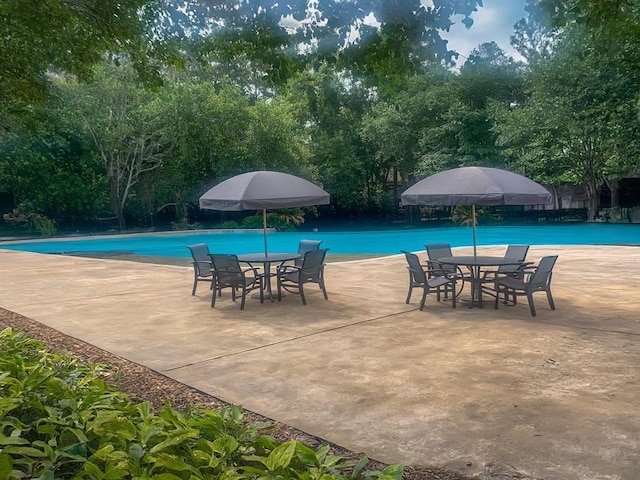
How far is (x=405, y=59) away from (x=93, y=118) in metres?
22.9

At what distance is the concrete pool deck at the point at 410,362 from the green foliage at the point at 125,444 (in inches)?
23.9

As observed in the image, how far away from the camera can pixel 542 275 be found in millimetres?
6723

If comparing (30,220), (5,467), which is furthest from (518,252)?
(30,220)

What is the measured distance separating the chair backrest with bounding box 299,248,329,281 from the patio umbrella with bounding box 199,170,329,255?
69cm

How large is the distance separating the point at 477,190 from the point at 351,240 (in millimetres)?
16586

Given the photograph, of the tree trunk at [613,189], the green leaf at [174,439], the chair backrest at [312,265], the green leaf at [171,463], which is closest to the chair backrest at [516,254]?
the chair backrest at [312,265]

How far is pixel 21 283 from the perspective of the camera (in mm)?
10164

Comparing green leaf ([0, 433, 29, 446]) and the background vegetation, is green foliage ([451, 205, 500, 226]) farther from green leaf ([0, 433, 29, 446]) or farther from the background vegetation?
green leaf ([0, 433, 29, 446])

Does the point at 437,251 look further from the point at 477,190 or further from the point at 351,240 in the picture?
the point at 351,240

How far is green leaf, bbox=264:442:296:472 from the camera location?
2504 millimetres

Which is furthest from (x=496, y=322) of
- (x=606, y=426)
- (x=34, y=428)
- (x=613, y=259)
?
(x=613, y=259)

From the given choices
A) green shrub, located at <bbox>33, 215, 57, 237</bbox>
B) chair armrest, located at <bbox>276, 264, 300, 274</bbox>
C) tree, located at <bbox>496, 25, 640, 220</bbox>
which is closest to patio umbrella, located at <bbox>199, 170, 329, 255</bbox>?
chair armrest, located at <bbox>276, 264, 300, 274</bbox>

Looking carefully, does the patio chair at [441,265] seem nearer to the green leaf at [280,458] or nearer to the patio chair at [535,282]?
the patio chair at [535,282]

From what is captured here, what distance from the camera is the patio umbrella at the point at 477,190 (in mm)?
6809
